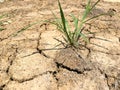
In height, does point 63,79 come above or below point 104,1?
above

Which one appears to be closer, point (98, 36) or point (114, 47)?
point (114, 47)

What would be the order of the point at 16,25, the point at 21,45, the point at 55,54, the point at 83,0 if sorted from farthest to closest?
the point at 83,0, the point at 16,25, the point at 21,45, the point at 55,54

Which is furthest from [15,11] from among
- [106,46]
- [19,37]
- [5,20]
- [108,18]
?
[106,46]

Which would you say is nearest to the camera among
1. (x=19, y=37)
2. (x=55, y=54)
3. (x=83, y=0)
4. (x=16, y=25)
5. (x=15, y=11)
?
(x=55, y=54)

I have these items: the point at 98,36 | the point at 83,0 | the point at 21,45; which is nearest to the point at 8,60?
the point at 21,45

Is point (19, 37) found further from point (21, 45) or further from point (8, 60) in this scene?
point (8, 60)

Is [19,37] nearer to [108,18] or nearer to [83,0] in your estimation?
[108,18]
